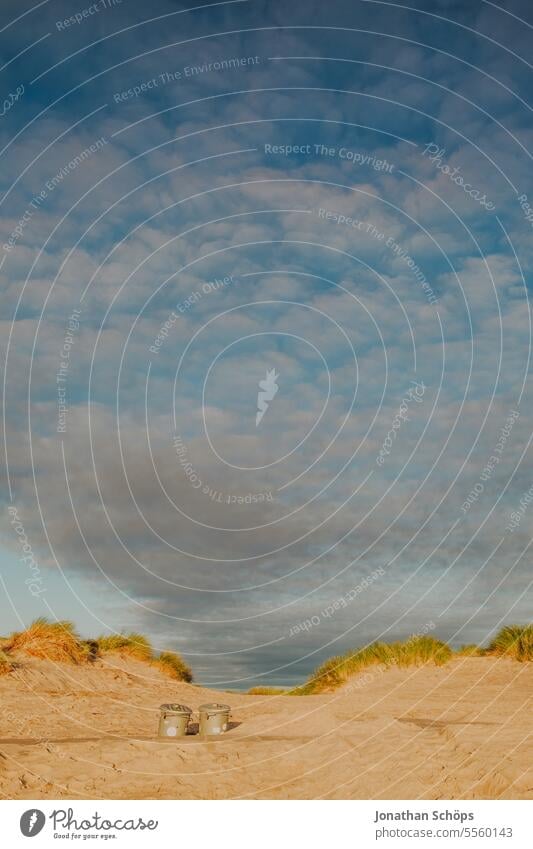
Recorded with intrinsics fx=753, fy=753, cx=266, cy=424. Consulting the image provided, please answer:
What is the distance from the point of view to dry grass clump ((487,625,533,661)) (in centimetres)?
2477

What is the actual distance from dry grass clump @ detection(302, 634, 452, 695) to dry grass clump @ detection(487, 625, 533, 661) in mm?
1715

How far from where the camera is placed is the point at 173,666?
29250 millimetres

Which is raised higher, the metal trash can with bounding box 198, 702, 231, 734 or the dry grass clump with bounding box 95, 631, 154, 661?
the dry grass clump with bounding box 95, 631, 154, 661

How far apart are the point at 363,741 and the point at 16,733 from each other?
7440 mm

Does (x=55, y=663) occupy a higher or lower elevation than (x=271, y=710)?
higher

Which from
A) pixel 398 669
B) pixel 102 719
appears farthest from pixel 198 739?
pixel 398 669

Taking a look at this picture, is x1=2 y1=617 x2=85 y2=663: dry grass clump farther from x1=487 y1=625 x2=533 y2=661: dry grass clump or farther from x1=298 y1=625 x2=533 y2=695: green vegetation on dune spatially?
x1=487 y1=625 x2=533 y2=661: dry grass clump

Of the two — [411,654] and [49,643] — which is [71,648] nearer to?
[49,643]

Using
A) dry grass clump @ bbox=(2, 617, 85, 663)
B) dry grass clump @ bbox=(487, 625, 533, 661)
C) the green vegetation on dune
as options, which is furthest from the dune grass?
dry grass clump @ bbox=(487, 625, 533, 661)

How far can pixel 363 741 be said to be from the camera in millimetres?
14008

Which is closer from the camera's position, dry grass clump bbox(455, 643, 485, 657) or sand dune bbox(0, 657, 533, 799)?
sand dune bbox(0, 657, 533, 799)

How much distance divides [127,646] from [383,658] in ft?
33.1
